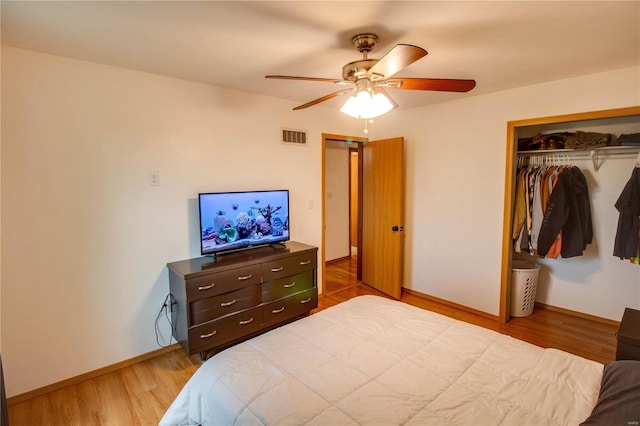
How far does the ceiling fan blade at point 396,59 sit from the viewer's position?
4.50 feet

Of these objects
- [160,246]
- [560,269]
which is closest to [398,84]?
[160,246]

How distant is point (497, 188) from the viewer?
3.18 metres

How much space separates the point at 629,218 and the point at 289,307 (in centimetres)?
309

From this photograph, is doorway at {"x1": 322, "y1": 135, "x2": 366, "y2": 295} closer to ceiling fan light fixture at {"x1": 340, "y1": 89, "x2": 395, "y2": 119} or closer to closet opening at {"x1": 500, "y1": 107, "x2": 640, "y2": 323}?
closet opening at {"x1": 500, "y1": 107, "x2": 640, "y2": 323}

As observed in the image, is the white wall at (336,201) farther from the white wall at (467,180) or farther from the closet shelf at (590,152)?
the closet shelf at (590,152)

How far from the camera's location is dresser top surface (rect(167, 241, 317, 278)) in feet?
8.07

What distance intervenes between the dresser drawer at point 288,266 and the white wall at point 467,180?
1.55 metres

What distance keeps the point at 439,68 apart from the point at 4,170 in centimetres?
311

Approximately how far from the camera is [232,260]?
8.80 feet

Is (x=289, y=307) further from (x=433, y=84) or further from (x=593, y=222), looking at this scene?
(x=593, y=222)

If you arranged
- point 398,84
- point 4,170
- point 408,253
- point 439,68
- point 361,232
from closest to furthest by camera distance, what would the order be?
point 398,84 < point 4,170 < point 439,68 < point 408,253 < point 361,232

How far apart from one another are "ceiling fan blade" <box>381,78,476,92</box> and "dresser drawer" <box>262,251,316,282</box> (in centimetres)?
175

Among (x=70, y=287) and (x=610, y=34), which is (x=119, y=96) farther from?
(x=610, y=34)

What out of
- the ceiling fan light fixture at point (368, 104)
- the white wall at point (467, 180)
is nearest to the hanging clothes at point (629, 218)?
the white wall at point (467, 180)
